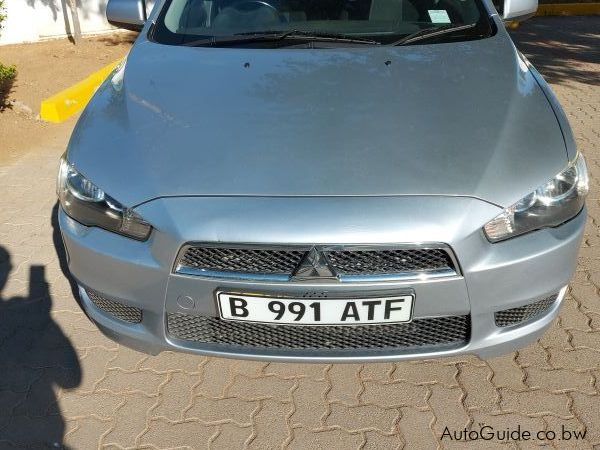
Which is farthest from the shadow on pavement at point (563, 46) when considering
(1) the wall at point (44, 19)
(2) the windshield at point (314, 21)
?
(1) the wall at point (44, 19)

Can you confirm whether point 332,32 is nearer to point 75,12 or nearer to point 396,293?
point 396,293

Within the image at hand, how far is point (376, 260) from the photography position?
177 cm

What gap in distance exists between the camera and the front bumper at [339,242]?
5.69ft

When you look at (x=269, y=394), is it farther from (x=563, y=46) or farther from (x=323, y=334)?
(x=563, y=46)

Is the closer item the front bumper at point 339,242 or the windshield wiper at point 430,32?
the front bumper at point 339,242

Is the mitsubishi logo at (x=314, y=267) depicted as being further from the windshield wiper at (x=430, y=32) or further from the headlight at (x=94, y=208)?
the windshield wiper at (x=430, y=32)

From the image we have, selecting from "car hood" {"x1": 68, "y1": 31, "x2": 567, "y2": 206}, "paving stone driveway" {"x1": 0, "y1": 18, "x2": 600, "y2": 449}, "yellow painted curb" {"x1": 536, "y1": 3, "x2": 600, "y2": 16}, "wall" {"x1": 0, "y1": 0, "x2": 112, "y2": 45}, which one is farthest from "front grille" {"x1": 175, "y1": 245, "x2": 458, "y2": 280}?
"yellow painted curb" {"x1": 536, "y1": 3, "x2": 600, "y2": 16}

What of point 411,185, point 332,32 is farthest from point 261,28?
point 411,185

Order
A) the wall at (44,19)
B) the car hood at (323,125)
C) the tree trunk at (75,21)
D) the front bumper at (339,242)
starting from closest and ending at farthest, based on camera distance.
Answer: the front bumper at (339,242), the car hood at (323,125), the tree trunk at (75,21), the wall at (44,19)

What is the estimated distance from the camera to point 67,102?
546cm

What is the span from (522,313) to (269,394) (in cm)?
99

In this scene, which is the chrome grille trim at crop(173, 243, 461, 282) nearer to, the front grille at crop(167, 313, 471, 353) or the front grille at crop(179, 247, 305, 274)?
the front grille at crop(179, 247, 305, 274)

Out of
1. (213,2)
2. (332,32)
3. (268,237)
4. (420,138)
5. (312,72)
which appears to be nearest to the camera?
(268,237)

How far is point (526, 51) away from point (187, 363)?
6991mm
